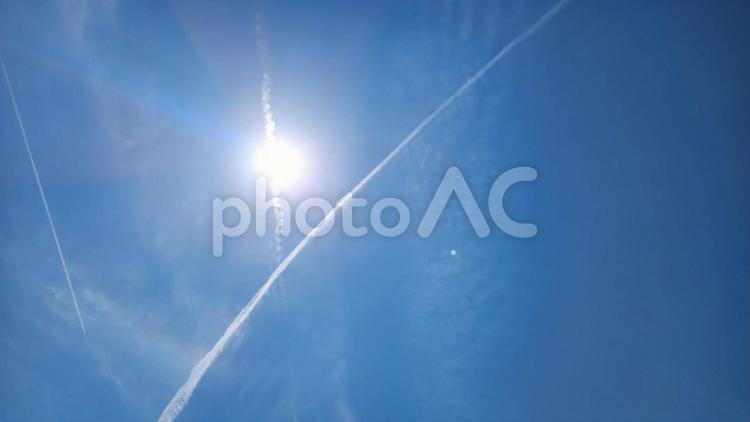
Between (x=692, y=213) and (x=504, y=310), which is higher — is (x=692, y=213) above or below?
above

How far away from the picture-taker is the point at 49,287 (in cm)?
245

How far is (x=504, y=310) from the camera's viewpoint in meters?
2.33

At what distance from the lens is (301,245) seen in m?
2.42

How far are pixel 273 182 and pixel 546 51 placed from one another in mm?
1479

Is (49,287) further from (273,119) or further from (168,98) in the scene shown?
(273,119)

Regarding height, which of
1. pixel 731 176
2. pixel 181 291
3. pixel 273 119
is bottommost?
pixel 181 291

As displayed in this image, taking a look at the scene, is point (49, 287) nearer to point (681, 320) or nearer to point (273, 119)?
point (273, 119)

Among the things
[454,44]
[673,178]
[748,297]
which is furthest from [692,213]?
[454,44]

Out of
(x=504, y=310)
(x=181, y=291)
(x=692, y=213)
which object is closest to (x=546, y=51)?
(x=692, y=213)

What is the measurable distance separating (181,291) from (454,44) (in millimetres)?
1794

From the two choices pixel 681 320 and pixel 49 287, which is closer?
pixel 681 320

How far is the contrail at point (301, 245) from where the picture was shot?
7.74 feet

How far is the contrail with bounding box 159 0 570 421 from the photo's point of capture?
2359mm

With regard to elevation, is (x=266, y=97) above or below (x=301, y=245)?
above
